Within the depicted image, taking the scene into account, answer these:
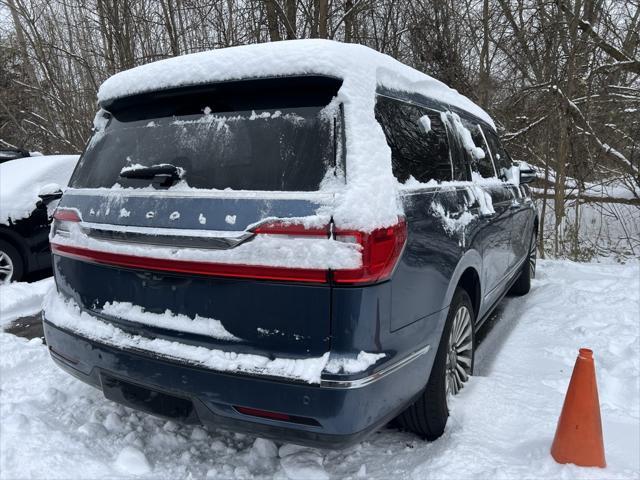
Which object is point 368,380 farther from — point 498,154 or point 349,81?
point 498,154

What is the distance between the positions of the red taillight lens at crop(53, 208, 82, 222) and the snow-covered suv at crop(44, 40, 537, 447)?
11mm

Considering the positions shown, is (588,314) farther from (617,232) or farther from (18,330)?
(617,232)

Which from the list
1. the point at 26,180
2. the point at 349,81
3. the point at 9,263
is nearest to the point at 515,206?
the point at 349,81

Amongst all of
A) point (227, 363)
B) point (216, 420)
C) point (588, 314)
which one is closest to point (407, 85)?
point (227, 363)

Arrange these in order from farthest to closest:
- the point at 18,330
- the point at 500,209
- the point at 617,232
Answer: the point at 617,232, the point at 18,330, the point at 500,209

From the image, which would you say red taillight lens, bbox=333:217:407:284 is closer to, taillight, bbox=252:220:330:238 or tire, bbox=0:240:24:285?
taillight, bbox=252:220:330:238

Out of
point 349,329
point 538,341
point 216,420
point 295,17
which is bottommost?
point 538,341

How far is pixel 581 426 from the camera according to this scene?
7.27 ft

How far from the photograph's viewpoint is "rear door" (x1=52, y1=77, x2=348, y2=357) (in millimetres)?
1815

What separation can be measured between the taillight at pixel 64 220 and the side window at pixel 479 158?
8.36 feet

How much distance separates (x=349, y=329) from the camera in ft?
5.88

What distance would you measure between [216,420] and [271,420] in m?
0.27

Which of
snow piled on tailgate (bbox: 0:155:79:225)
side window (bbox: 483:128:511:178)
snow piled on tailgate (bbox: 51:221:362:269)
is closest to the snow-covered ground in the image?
snow piled on tailgate (bbox: 51:221:362:269)

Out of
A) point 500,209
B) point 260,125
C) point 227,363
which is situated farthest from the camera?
point 500,209
